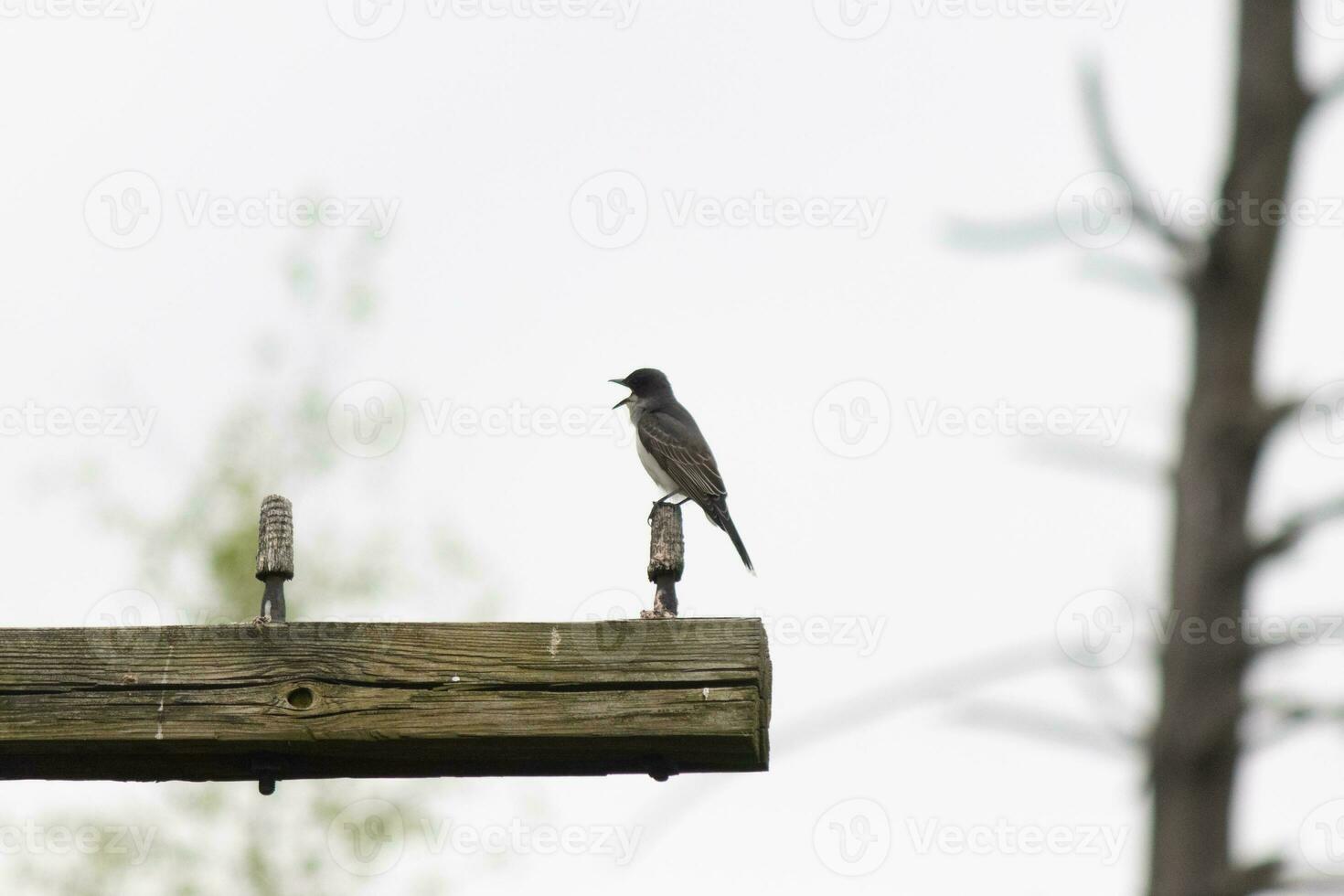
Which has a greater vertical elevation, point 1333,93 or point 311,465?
point 1333,93

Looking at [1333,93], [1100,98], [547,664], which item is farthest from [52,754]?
[1333,93]

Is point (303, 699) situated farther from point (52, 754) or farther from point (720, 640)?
point (720, 640)

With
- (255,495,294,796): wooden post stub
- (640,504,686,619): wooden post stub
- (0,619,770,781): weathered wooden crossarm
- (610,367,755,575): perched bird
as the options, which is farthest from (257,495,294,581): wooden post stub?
(610,367,755,575): perched bird

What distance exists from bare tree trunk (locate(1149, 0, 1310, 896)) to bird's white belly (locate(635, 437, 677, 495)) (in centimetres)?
706

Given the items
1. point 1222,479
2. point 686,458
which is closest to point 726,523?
point 686,458

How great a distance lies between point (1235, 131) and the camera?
1385mm

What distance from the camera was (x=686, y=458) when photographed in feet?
27.8

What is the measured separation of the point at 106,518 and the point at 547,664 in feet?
34.7

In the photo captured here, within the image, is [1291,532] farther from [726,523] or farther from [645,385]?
[645,385]

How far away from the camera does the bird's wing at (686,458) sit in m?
8.34

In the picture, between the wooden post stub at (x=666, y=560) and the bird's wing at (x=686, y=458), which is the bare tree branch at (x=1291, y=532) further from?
the bird's wing at (x=686, y=458)

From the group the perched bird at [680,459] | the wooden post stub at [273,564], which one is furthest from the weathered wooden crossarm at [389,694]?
the perched bird at [680,459]

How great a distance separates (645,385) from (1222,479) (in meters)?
8.47

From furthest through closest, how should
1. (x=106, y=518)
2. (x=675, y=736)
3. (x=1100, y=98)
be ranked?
1. (x=106, y=518)
2. (x=675, y=736)
3. (x=1100, y=98)
